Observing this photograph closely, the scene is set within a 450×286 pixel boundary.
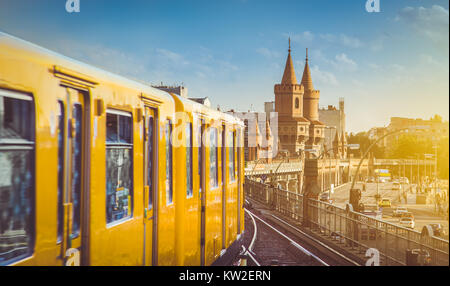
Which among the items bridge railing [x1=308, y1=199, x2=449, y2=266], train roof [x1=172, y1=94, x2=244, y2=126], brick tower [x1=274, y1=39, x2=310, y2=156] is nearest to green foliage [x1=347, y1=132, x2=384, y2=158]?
brick tower [x1=274, y1=39, x2=310, y2=156]

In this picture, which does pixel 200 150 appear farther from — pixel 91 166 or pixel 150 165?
pixel 91 166

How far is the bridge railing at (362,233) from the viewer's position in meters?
8.39

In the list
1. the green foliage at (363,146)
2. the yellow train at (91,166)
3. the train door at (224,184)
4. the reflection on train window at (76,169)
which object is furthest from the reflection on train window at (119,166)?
the green foliage at (363,146)

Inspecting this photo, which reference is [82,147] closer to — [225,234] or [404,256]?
A: [225,234]

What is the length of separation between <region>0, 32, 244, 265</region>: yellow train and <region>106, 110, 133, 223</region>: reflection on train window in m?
0.01

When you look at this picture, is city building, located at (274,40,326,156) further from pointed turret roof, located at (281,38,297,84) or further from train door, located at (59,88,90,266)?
train door, located at (59,88,90,266)

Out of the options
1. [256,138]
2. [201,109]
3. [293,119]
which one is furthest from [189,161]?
[293,119]

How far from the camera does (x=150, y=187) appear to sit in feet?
18.8

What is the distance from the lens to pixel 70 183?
13.2 ft

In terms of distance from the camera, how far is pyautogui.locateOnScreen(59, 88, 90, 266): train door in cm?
394
